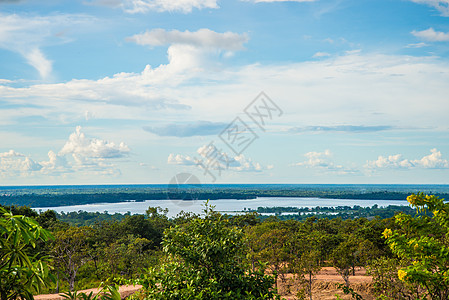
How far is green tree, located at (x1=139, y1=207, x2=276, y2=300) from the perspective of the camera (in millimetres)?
7230

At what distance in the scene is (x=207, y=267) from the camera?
770cm

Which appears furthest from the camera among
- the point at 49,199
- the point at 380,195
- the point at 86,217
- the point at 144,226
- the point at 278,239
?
the point at 380,195

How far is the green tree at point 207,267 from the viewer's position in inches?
285

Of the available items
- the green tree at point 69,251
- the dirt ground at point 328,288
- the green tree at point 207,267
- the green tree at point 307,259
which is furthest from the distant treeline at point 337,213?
the green tree at point 207,267

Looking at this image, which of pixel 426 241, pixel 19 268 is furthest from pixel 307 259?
pixel 19 268

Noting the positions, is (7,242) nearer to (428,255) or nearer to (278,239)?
(428,255)

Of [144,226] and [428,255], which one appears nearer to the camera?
[428,255]

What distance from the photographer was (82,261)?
29.5 m

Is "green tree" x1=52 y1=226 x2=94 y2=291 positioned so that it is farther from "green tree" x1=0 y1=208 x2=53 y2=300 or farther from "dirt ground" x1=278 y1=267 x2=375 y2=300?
"green tree" x1=0 y1=208 x2=53 y2=300

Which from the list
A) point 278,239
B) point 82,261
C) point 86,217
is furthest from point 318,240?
point 86,217

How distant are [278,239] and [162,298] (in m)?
22.0

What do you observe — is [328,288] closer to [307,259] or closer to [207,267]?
[307,259]

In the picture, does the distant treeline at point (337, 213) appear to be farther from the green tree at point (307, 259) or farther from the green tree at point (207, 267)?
the green tree at point (207, 267)

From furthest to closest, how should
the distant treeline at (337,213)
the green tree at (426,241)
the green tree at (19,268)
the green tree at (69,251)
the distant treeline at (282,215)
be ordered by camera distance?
the distant treeline at (337,213), the distant treeline at (282,215), the green tree at (69,251), the green tree at (426,241), the green tree at (19,268)
